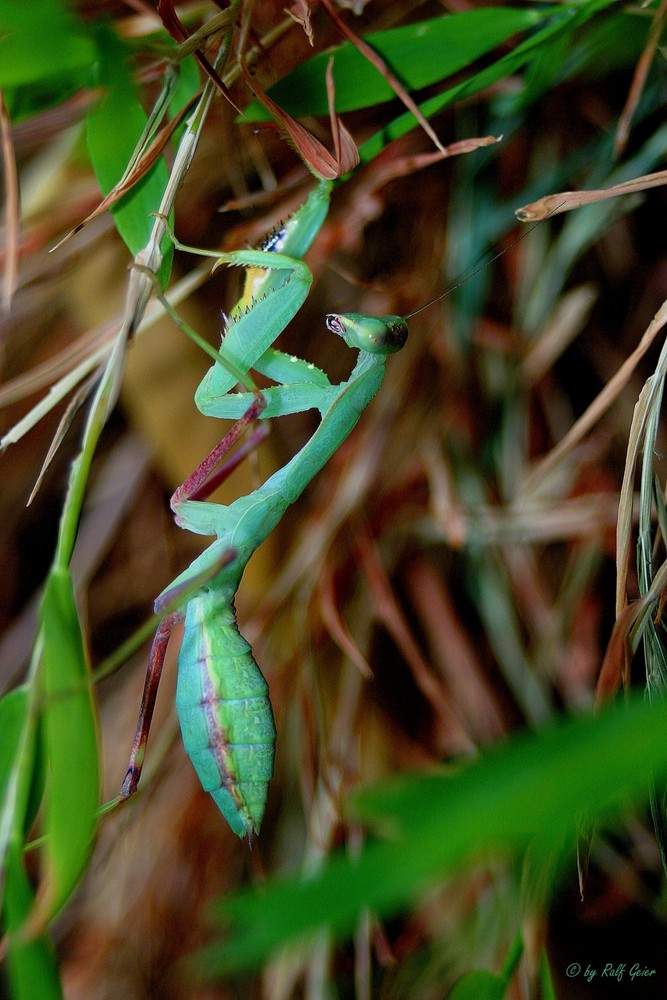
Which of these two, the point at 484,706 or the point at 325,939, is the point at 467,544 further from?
the point at 325,939

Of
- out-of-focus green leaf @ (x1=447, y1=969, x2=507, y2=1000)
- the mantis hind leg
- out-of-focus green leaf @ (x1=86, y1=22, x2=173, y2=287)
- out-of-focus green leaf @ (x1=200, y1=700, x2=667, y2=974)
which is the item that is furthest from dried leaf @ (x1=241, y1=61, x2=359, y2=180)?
out-of-focus green leaf @ (x1=447, y1=969, x2=507, y2=1000)

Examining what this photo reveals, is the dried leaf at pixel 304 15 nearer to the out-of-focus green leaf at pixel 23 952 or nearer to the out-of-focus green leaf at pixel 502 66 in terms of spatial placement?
the out-of-focus green leaf at pixel 502 66

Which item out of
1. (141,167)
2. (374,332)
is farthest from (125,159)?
(374,332)

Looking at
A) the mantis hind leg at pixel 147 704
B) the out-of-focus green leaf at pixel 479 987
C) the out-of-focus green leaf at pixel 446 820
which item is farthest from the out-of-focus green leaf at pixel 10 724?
the out-of-focus green leaf at pixel 479 987

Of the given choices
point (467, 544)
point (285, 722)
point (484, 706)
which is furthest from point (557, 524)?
point (285, 722)

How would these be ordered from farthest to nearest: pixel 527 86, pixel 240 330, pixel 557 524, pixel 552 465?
pixel 557 524 → pixel 552 465 → pixel 527 86 → pixel 240 330

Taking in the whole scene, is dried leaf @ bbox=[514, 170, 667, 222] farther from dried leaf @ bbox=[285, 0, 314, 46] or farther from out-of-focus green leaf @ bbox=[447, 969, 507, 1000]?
out-of-focus green leaf @ bbox=[447, 969, 507, 1000]
